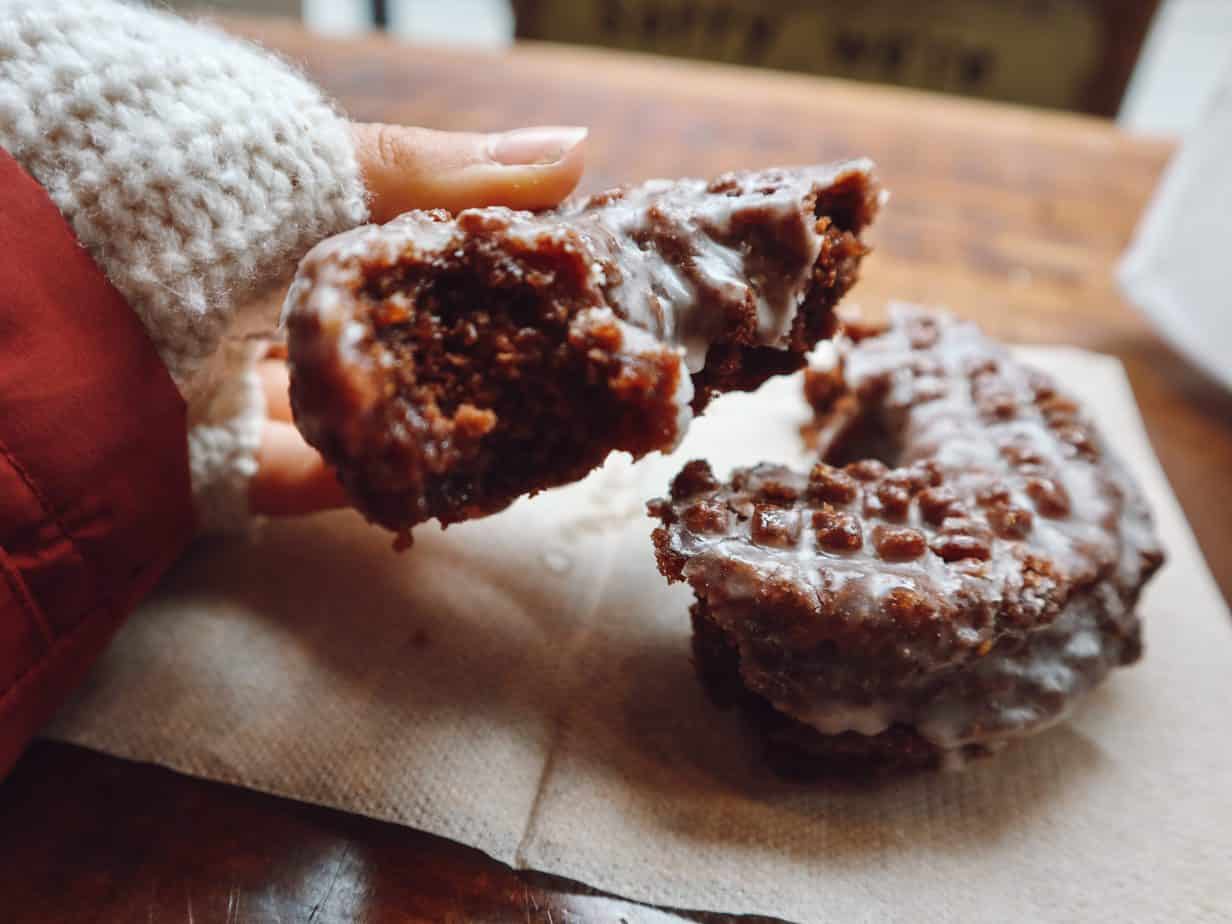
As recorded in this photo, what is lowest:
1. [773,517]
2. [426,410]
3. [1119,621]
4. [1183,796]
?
[1183,796]

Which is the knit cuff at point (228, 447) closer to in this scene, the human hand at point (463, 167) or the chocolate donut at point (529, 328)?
the human hand at point (463, 167)

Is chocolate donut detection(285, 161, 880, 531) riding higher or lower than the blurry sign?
higher

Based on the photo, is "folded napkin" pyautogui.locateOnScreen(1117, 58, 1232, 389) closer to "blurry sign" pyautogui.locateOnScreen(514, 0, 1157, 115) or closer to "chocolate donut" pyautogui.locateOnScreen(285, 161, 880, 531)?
"chocolate donut" pyautogui.locateOnScreen(285, 161, 880, 531)

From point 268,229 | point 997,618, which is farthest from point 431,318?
point 997,618

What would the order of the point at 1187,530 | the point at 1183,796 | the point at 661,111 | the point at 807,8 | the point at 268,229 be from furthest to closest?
1. the point at 807,8
2. the point at 661,111
3. the point at 1187,530
4. the point at 1183,796
5. the point at 268,229

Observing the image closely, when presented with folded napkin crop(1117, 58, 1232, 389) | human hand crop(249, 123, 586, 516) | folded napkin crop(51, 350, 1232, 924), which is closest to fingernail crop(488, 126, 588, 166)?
human hand crop(249, 123, 586, 516)

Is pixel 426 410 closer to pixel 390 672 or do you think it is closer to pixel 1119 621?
pixel 390 672

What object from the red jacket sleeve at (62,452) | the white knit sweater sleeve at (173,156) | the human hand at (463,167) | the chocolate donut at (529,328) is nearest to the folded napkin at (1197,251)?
the chocolate donut at (529,328)
